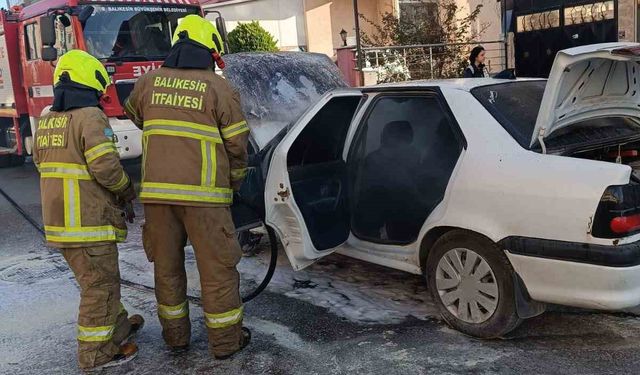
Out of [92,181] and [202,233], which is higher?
[92,181]

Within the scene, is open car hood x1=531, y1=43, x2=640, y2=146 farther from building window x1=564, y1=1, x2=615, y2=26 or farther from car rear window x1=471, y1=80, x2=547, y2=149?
building window x1=564, y1=1, x2=615, y2=26

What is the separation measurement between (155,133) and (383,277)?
2.19m

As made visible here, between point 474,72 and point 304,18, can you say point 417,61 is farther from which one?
point 304,18

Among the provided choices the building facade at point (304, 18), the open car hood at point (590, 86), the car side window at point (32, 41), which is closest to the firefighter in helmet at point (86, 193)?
the open car hood at point (590, 86)

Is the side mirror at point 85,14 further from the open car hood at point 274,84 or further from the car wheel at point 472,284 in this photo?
the car wheel at point 472,284

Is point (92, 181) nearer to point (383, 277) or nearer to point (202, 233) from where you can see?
point (202, 233)

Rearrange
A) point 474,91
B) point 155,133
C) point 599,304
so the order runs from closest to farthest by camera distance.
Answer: point 599,304
point 155,133
point 474,91

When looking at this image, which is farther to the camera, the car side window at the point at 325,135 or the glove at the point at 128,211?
the car side window at the point at 325,135

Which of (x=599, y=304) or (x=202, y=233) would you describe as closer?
(x=599, y=304)

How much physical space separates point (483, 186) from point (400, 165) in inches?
29.3

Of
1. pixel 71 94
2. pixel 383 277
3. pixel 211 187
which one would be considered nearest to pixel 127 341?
pixel 211 187

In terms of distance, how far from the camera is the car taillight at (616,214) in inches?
118

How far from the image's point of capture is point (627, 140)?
153 inches

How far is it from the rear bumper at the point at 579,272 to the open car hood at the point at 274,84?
198 cm
